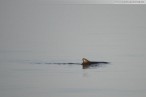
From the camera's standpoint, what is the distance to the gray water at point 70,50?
8773 millimetres

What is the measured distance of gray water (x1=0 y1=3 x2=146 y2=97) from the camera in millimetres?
8773

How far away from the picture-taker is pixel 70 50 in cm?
1175

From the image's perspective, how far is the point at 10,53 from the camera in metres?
11.2

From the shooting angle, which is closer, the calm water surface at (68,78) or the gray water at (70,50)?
the calm water surface at (68,78)

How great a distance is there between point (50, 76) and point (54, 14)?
25.4 feet

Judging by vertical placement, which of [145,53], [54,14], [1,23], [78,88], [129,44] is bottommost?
[78,88]

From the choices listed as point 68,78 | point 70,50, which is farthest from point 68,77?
point 70,50

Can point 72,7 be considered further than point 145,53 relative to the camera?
Yes

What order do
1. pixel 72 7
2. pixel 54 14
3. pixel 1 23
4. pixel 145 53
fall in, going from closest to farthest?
1. pixel 145 53
2. pixel 1 23
3. pixel 54 14
4. pixel 72 7

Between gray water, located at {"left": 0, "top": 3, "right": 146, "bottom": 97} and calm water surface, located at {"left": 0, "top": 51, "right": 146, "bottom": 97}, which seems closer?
calm water surface, located at {"left": 0, "top": 51, "right": 146, "bottom": 97}

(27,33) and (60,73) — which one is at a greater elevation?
(27,33)

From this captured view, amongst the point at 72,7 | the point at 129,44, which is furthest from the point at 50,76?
the point at 72,7

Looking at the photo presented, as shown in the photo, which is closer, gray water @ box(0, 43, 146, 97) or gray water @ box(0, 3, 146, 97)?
gray water @ box(0, 43, 146, 97)

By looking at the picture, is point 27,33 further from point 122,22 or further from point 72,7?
point 72,7
